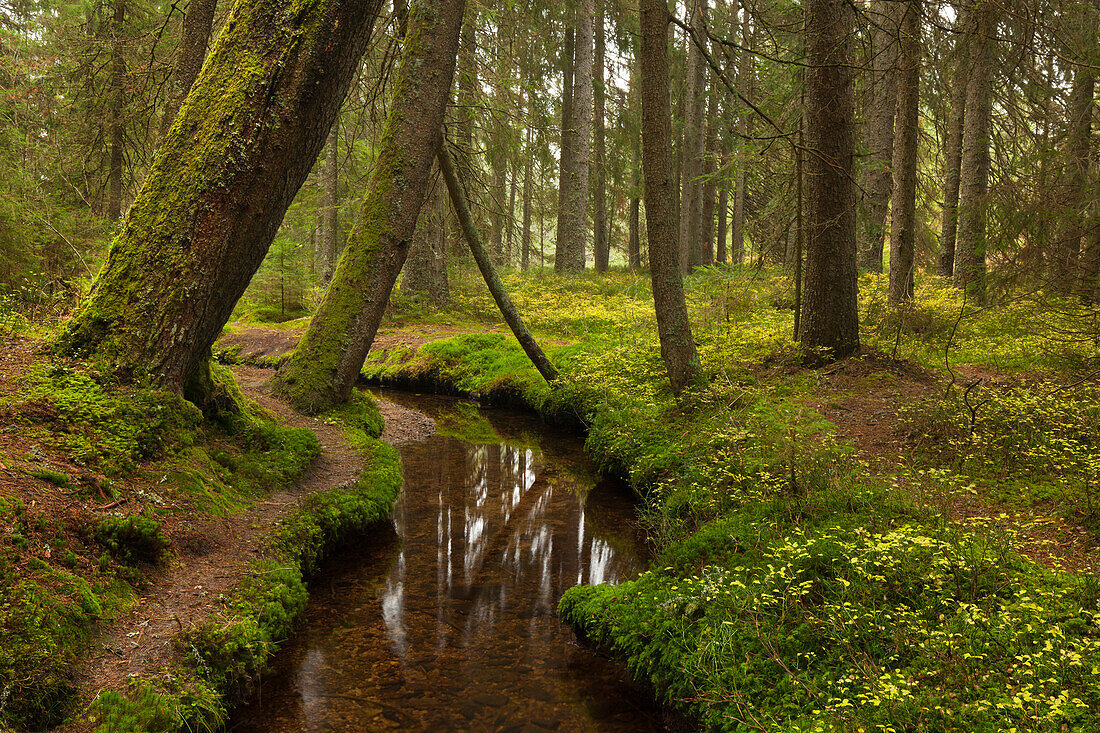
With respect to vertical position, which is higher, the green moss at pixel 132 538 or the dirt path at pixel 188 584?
the green moss at pixel 132 538

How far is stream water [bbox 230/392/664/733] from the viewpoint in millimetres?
3387

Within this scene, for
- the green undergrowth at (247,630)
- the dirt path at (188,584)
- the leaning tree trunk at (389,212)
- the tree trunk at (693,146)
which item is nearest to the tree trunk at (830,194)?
the leaning tree trunk at (389,212)

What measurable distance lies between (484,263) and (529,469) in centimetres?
311

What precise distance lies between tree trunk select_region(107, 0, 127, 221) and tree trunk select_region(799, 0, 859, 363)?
9015 millimetres

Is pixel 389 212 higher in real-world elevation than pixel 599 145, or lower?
lower

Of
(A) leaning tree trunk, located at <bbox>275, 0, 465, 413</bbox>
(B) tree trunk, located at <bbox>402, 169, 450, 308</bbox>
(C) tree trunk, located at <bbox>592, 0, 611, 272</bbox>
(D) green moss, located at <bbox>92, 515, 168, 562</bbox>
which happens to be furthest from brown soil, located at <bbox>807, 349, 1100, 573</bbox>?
(C) tree trunk, located at <bbox>592, 0, 611, 272</bbox>

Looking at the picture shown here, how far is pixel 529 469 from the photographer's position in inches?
316

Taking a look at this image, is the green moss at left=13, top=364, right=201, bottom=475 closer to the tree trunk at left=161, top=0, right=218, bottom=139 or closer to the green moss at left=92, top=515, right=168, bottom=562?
the green moss at left=92, top=515, right=168, bottom=562

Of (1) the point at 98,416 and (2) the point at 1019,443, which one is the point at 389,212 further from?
(2) the point at 1019,443

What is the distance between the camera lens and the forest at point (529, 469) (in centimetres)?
286

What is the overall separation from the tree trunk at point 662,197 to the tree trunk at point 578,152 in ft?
27.4

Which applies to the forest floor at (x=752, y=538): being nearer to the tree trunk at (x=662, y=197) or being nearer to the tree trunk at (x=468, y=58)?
the tree trunk at (x=662, y=197)

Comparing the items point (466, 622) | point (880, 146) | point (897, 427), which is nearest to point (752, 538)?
point (466, 622)

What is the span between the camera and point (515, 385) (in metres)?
10.8
